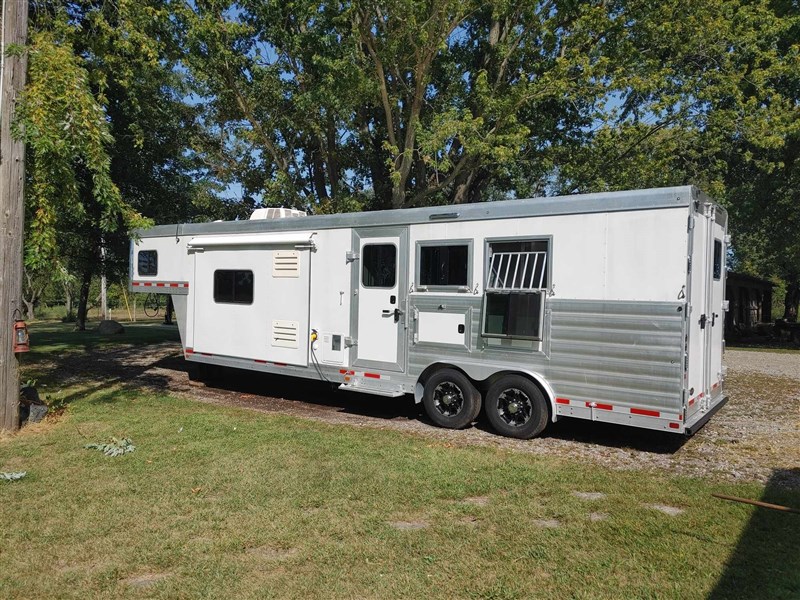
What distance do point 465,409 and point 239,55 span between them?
9497mm

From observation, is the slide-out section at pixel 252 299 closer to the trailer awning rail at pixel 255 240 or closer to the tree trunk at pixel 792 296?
the trailer awning rail at pixel 255 240

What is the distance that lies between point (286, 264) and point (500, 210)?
3.43 metres

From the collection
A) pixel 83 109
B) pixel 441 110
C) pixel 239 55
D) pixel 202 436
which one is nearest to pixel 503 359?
pixel 202 436

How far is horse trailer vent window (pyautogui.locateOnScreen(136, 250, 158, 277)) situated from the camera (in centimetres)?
1062

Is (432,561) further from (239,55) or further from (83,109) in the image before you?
(239,55)

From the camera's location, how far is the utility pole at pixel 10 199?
6734 mm

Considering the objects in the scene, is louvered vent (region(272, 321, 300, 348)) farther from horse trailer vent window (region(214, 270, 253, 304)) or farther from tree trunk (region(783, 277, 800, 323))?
tree trunk (region(783, 277, 800, 323))

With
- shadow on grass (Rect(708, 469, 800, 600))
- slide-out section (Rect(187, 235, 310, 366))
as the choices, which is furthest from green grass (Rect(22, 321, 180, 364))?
shadow on grass (Rect(708, 469, 800, 600))

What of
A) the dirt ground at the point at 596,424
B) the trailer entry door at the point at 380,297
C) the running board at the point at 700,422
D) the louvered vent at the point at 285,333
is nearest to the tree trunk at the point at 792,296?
the dirt ground at the point at 596,424

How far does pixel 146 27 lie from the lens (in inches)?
419

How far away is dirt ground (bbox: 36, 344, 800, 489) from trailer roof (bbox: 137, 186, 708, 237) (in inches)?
103

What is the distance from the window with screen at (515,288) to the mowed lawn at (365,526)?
1.40m

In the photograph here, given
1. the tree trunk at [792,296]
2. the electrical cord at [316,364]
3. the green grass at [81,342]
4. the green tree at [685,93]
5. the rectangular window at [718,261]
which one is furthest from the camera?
the tree trunk at [792,296]

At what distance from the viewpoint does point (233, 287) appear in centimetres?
948
